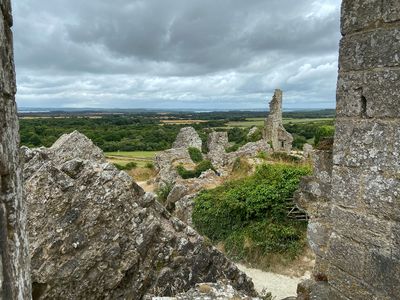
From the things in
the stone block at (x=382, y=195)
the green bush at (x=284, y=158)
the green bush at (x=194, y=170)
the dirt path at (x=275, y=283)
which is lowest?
the dirt path at (x=275, y=283)

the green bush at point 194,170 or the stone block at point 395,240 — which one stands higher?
the stone block at point 395,240

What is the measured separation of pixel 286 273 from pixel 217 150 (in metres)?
18.7

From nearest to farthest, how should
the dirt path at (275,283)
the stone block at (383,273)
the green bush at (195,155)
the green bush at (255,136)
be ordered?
the stone block at (383,273) < the dirt path at (275,283) < the green bush at (195,155) < the green bush at (255,136)

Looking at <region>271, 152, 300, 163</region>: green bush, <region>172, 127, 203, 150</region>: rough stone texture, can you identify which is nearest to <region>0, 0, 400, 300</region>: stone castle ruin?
<region>271, 152, 300, 163</region>: green bush

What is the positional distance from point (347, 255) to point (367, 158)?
106cm

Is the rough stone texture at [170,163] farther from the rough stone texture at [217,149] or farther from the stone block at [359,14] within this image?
the stone block at [359,14]

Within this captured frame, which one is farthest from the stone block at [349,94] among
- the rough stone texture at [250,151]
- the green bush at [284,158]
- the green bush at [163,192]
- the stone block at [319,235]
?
the rough stone texture at [250,151]

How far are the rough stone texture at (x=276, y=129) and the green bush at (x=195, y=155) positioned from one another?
5.39 metres

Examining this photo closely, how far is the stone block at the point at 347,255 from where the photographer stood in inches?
166

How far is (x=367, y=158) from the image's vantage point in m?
4.08

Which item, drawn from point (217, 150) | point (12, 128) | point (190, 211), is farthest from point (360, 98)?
point (217, 150)

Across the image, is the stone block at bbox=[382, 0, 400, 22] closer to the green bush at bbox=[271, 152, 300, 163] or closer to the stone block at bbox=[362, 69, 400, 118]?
the stone block at bbox=[362, 69, 400, 118]

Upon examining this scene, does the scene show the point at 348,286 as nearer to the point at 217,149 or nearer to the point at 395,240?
the point at 395,240

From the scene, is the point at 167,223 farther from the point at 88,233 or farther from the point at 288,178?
the point at 288,178
